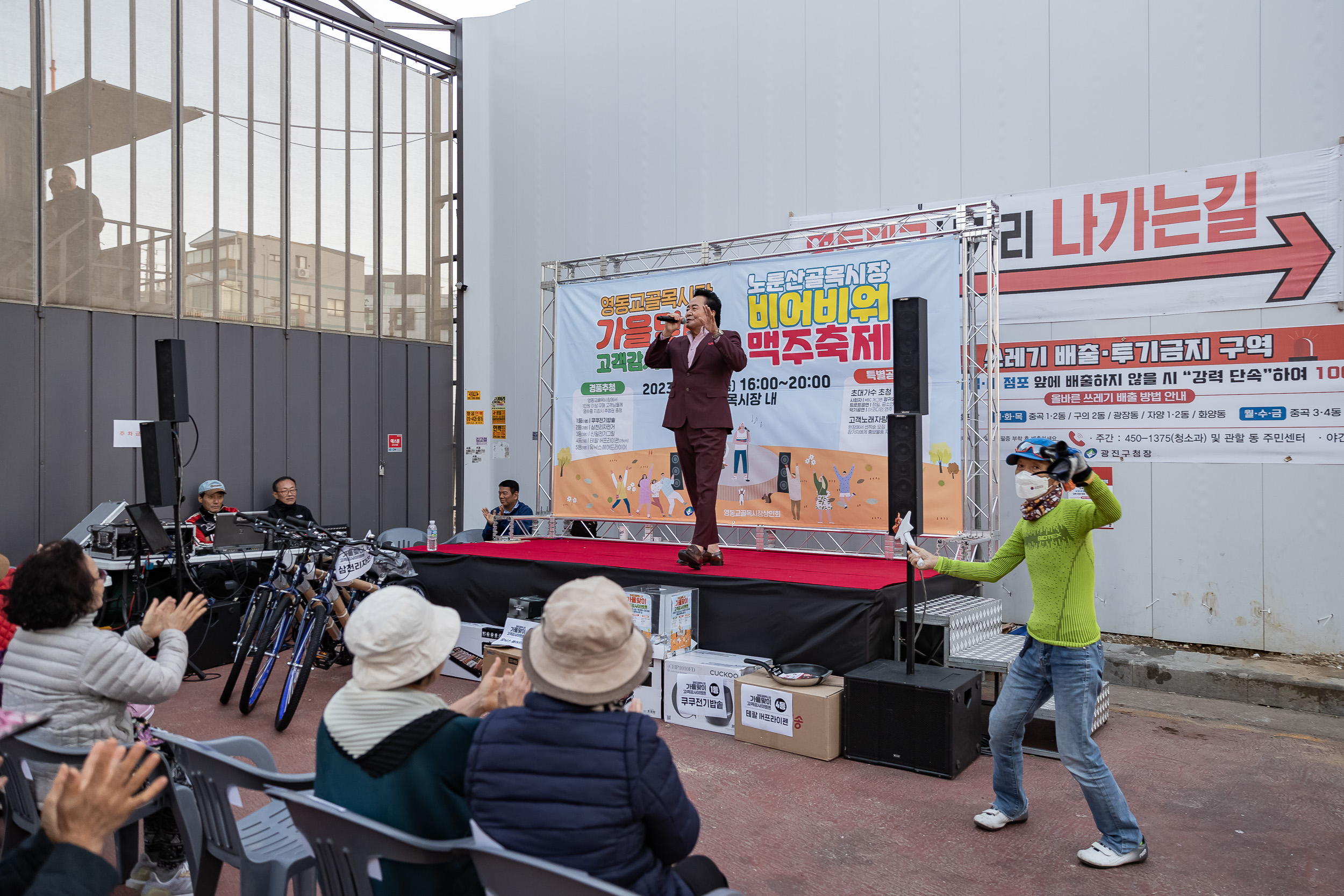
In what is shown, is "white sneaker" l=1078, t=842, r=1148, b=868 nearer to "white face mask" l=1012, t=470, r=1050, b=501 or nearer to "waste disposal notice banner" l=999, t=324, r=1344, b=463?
"white face mask" l=1012, t=470, r=1050, b=501

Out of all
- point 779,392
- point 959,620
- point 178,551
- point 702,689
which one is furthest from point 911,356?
point 178,551

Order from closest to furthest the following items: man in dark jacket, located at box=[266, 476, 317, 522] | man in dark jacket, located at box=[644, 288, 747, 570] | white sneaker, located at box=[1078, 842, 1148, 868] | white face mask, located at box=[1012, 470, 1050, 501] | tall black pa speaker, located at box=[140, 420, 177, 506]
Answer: white sneaker, located at box=[1078, 842, 1148, 868] → white face mask, located at box=[1012, 470, 1050, 501] → man in dark jacket, located at box=[644, 288, 747, 570] → tall black pa speaker, located at box=[140, 420, 177, 506] → man in dark jacket, located at box=[266, 476, 317, 522]

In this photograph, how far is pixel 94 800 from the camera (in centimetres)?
131

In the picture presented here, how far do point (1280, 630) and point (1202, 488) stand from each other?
3.10 ft

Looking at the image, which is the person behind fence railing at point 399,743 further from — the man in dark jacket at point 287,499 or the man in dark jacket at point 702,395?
the man in dark jacket at point 287,499

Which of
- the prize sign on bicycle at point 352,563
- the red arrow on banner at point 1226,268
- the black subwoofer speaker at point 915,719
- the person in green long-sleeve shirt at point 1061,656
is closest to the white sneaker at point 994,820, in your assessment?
the person in green long-sleeve shirt at point 1061,656

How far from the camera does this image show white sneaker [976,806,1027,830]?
3297 mm

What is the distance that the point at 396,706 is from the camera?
1.85 meters

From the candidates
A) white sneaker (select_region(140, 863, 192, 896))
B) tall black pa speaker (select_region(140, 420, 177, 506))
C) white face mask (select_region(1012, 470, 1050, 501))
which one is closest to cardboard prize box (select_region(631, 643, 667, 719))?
white face mask (select_region(1012, 470, 1050, 501))

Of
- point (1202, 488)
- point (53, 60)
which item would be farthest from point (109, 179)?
point (1202, 488)

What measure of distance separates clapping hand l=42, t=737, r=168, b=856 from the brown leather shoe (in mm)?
4044

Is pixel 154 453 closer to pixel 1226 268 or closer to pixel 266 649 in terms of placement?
pixel 266 649

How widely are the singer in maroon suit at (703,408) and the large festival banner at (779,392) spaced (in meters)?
0.92

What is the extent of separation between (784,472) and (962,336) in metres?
1.52
